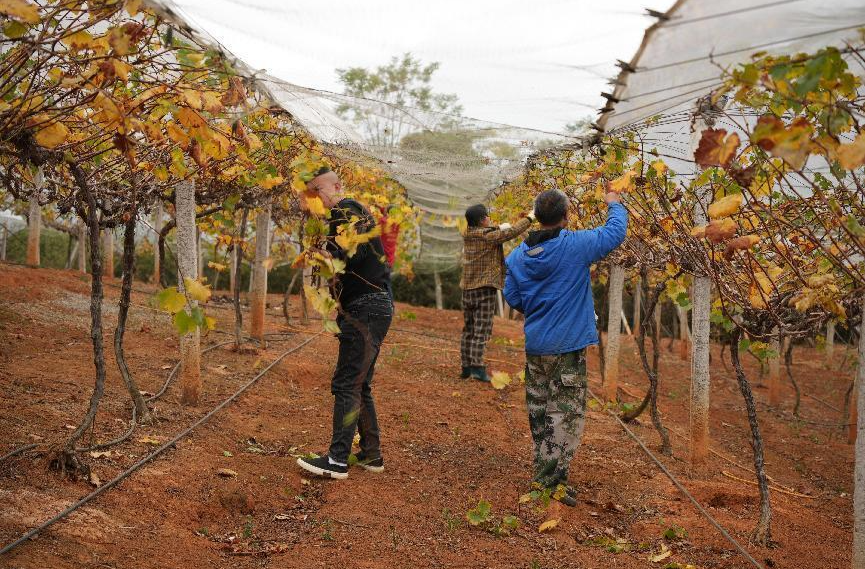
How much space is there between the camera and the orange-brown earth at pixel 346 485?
358 centimetres

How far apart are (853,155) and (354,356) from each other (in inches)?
113

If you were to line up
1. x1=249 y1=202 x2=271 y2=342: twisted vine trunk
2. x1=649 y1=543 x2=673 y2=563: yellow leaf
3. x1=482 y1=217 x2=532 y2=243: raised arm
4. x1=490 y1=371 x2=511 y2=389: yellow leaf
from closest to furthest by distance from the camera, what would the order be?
1. x1=649 y1=543 x2=673 y2=563: yellow leaf
2. x1=490 y1=371 x2=511 y2=389: yellow leaf
3. x1=482 y1=217 x2=532 y2=243: raised arm
4. x1=249 y1=202 x2=271 y2=342: twisted vine trunk

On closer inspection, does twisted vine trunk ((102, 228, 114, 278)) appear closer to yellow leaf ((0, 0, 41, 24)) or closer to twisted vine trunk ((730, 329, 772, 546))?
twisted vine trunk ((730, 329, 772, 546))

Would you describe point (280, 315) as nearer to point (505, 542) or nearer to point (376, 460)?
point (376, 460)

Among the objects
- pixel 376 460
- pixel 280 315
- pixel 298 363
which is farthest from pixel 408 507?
pixel 280 315

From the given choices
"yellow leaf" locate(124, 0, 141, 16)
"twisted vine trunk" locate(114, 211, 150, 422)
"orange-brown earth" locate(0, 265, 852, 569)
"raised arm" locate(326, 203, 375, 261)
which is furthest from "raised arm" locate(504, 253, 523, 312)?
"yellow leaf" locate(124, 0, 141, 16)

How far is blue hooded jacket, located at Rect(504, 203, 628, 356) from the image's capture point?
4.27 meters

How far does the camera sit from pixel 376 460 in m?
4.84

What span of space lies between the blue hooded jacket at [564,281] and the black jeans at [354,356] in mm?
855

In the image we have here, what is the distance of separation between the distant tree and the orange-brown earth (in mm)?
1493

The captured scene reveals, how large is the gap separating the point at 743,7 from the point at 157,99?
2.24 meters

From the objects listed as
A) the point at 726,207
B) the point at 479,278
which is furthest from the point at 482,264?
the point at 726,207

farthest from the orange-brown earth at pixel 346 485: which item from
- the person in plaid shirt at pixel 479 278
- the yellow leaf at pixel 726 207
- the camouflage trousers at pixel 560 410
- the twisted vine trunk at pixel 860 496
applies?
the yellow leaf at pixel 726 207

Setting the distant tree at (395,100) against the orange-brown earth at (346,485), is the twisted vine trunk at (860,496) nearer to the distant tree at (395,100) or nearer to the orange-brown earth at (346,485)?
the orange-brown earth at (346,485)
